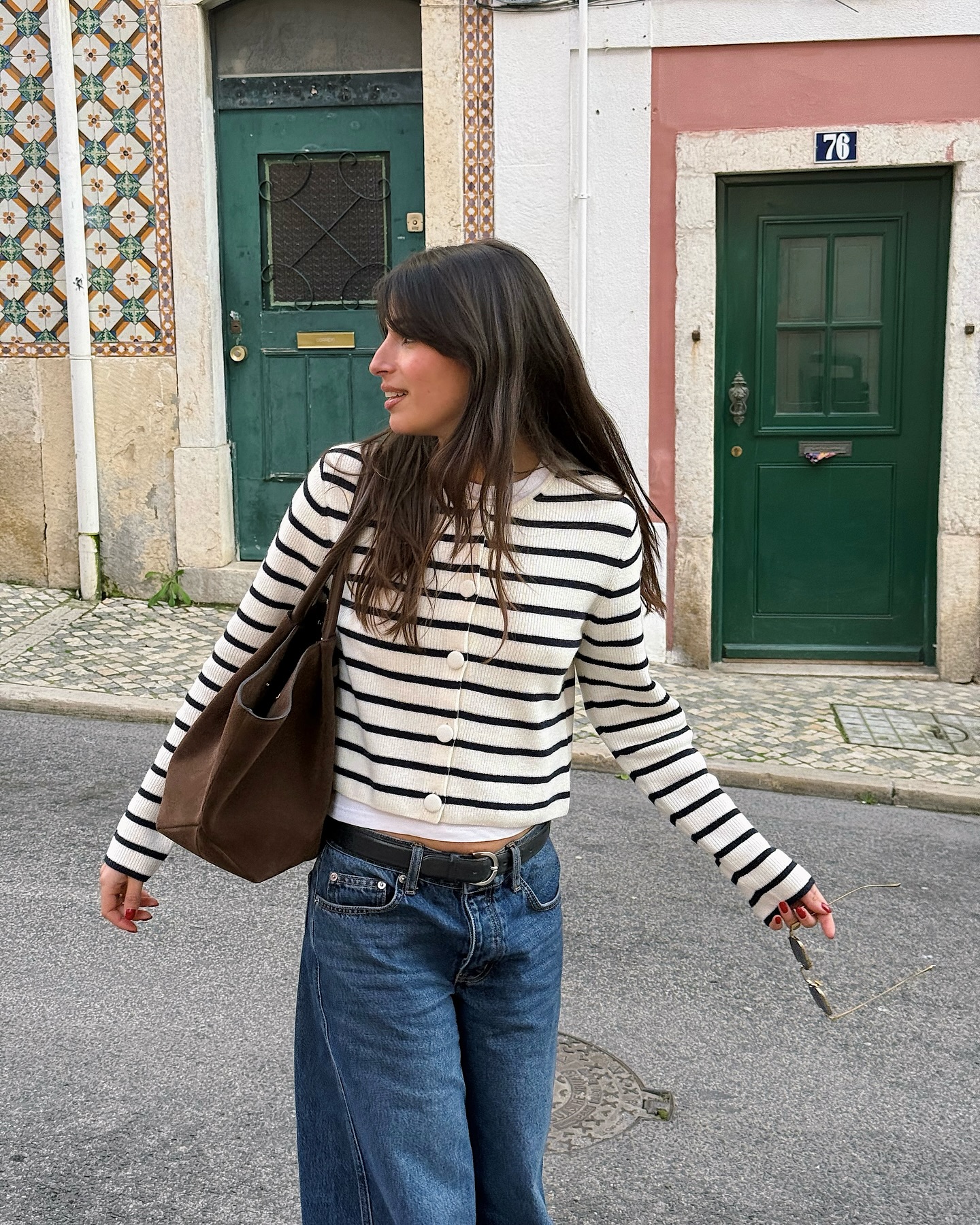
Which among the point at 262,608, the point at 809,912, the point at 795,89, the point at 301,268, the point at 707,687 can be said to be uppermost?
the point at 795,89

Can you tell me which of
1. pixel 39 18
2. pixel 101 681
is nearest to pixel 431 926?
pixel 101 681

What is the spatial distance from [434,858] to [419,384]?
27.7 inches

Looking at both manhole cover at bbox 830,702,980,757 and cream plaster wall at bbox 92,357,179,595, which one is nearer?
manhole cover at bbox 830,702,980,757

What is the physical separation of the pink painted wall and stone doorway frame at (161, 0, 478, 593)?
0.98m

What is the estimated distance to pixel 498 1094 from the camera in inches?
87.6

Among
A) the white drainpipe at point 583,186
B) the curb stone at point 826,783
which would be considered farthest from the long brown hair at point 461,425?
the white drainpipe at point 583,186

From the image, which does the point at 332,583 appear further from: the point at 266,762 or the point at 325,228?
the point at 325,228

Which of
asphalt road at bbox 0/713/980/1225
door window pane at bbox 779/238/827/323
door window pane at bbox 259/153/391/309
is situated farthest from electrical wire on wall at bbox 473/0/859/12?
asphalt road at bbox 0/713/980/1225

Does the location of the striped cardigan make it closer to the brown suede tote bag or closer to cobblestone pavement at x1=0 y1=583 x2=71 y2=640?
the brown suede tote bag

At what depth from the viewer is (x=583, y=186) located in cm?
788

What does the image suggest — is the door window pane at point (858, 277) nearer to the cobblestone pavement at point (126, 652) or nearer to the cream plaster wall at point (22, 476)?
the cobblestone pavement at point (126, 652)

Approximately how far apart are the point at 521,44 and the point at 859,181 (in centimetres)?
197

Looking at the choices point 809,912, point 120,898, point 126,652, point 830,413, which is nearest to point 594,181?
point 830,413

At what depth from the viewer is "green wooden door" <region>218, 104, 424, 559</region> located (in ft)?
28.2
